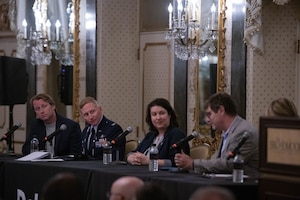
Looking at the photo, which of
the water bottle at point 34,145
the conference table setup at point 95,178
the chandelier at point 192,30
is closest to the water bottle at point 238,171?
the conference table setup at point 95,178

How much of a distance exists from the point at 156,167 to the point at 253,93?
2612 millimetres

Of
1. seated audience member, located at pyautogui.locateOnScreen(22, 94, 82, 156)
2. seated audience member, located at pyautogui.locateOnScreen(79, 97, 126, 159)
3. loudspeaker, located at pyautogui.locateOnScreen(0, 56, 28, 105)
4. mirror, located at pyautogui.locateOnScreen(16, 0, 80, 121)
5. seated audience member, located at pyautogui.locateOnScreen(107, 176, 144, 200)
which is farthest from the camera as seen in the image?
mirror, located at pyautogui.locateOnScreen(16, 0, 80, 121)

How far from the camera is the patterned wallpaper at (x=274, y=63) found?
8477mm

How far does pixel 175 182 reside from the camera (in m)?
5.41

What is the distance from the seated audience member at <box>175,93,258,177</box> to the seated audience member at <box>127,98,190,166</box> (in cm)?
67

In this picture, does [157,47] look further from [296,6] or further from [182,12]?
[296,6]

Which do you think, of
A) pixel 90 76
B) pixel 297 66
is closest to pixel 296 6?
pixel 297 66

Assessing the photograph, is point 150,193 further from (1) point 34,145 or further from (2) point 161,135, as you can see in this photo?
(1) point 34,145

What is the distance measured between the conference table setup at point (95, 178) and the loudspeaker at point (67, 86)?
3385 millimetres

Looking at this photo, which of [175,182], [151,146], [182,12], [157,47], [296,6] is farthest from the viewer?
[157,47]

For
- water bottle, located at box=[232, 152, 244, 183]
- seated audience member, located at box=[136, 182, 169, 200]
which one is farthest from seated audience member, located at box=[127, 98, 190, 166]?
seated audience member, located at box=[136, 182, 169, 200]

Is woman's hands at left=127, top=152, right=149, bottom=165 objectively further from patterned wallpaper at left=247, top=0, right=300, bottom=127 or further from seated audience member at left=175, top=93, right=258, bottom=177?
patterned wallpaper at left=247, top=0, right=300, bottom=127

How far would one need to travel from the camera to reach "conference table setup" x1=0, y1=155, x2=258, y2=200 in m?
5.26

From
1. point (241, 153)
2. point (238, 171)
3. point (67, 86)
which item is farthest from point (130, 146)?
point (67, 86)
